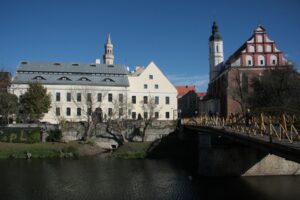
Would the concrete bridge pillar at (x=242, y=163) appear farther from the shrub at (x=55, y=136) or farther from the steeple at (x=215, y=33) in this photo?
the steeple at (x=215, y=33)

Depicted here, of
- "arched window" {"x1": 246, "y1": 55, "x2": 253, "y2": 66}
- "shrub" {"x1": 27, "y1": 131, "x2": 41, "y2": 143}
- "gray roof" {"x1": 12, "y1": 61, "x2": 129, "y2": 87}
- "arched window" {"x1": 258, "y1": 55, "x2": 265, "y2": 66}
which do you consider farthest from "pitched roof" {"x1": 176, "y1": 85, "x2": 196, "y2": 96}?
"shrub" {"x1": 27, "y1": 131, "x2": 41, "y2": 143}

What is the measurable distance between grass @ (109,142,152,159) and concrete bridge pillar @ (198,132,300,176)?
45.1 ft

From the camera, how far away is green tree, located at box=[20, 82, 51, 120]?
168 feet

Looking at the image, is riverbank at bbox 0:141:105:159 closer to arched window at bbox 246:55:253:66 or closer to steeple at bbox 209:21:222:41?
arched window at bbox 246:55:253:66

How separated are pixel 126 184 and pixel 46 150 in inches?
762

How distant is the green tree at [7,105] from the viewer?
47531mm

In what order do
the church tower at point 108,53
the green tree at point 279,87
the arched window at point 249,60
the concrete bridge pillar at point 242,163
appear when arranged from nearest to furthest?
the concrete bridge pillar at point 242,163 < the green tree at point 279,87 < the arched window at point 249,60 < the church tower at point 108,53

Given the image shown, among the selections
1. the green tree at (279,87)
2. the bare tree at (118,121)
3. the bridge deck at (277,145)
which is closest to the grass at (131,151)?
the bare tree at (118,121)

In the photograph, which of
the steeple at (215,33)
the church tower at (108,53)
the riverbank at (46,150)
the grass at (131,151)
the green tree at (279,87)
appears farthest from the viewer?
the church tower at (108,53)

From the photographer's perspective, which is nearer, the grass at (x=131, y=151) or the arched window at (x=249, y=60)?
the grass at (x=131, y=151)

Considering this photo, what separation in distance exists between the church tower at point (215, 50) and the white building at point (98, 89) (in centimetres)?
1841

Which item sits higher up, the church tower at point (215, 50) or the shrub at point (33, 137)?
the church tower at point (215, 50)

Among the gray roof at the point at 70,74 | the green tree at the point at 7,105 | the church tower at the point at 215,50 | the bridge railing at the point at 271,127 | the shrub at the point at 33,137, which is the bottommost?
the shrub at the point at 33,137

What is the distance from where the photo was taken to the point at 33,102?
51250mm
